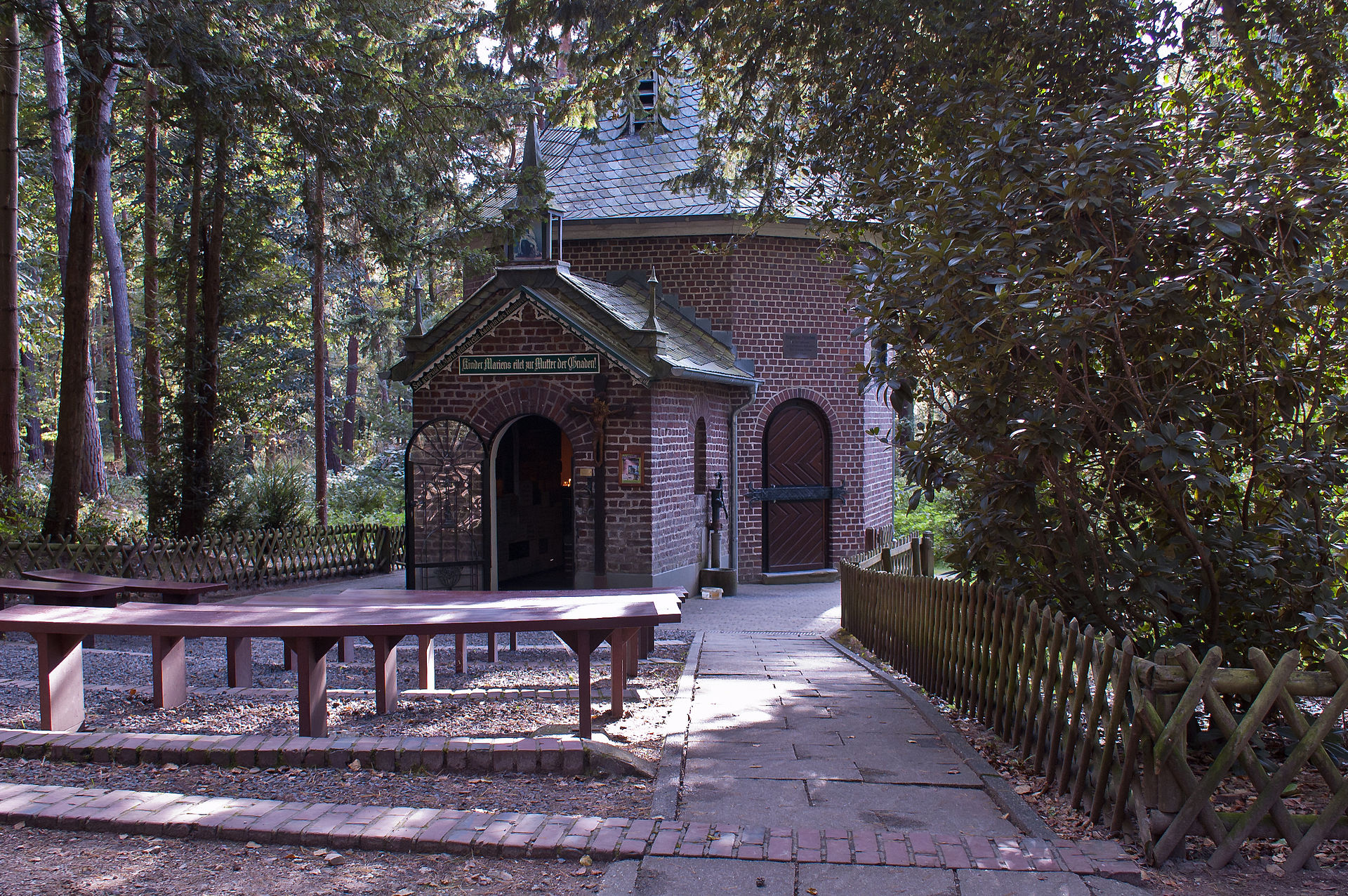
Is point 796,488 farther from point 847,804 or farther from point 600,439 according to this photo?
point 847,804

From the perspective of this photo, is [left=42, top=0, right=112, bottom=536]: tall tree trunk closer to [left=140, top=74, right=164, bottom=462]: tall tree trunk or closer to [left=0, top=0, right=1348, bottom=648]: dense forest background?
[left=0, top=0, right=1348, bottom=648]: dense forest background

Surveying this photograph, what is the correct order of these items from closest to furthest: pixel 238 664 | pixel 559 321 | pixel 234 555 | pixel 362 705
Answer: pixel 362 705 < pixel 238 664 < pixel 559 321 < pixel 234 555

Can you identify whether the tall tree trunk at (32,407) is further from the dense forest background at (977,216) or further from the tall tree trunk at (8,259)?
the dense forest background at (977,216)

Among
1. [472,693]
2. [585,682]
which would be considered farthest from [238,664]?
[585,682]

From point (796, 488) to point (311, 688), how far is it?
44.1 feet

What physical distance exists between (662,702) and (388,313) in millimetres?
26898

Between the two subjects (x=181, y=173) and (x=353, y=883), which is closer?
(x=353, y=883)

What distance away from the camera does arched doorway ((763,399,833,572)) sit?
18.3 m

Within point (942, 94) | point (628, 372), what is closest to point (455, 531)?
point (628, 372)

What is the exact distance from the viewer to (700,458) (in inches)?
661

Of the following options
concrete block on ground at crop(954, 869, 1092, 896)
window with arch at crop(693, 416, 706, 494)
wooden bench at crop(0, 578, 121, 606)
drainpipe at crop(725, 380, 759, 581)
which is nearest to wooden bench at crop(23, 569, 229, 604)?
wooden bench at crop(0, 578, 121, 606)

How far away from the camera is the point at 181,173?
1902 centimetres

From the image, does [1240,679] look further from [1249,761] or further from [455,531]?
[455,531]

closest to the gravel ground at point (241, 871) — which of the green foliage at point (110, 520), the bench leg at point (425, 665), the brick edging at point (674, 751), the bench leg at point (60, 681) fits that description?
the brick edging at point (674, 751)
